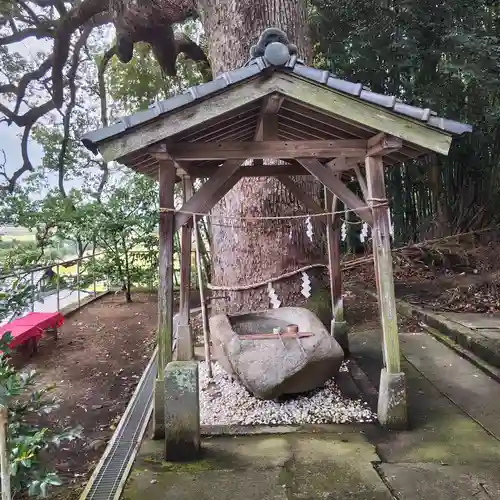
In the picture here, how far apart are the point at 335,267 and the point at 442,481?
252 centimetres

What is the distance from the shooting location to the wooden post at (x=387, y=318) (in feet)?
11.0

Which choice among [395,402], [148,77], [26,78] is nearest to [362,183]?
[395,402]

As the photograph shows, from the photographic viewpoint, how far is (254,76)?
2.92 meters

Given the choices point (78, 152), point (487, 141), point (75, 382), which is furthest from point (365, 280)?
point (78, 152)

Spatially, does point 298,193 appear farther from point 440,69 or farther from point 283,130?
point 440,69

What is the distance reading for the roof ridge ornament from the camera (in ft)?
9.41

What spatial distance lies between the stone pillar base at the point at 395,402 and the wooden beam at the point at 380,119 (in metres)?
1.60

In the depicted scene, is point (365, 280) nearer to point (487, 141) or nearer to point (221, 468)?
point (487, 141)

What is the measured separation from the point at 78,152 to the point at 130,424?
1157cm

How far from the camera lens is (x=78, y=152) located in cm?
1376

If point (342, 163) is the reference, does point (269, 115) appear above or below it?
above

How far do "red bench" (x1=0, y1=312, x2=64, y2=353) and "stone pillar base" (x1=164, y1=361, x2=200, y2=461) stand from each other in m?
2.88

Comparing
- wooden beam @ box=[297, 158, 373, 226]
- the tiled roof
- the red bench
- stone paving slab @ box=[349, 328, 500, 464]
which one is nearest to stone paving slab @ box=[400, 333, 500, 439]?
stone paving slab @ box=[349, 328, 500, 464]

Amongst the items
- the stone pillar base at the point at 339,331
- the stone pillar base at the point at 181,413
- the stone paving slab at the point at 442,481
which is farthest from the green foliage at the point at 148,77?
the stone paving slab at the point at 442,481
